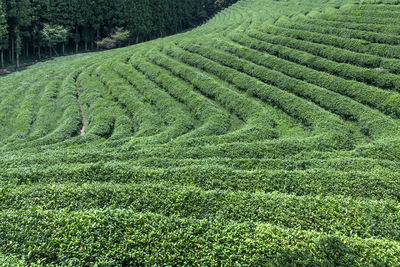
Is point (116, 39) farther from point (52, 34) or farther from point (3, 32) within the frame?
point (3, 32)

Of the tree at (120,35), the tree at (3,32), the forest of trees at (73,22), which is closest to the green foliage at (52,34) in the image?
the forest of trees at (73,22)

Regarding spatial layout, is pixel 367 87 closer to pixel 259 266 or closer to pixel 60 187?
pixel 259 266

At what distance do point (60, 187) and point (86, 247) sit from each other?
148 inches

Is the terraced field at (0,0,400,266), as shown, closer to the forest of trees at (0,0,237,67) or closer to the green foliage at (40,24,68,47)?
the forest of trees at (0,0,237,67)

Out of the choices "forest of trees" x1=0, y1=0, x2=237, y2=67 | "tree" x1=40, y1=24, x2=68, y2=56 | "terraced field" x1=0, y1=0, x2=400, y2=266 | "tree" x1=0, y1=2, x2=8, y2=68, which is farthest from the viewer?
"tree" x1=40, y1=24, x2=68, y2=56

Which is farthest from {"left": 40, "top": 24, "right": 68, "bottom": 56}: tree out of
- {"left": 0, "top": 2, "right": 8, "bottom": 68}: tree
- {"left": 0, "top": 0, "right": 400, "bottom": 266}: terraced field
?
{"left": 0, "top": 0, "right": 400, "bottom": 266}: terraced field

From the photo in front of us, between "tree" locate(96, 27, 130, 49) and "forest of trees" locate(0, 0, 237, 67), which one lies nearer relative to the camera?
"forest of trees" locate(0, 0, 237, 67)

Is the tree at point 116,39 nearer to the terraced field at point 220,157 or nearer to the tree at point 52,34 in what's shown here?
the tree at point 52,34

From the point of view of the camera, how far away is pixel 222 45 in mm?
34031

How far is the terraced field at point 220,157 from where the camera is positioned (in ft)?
24.2

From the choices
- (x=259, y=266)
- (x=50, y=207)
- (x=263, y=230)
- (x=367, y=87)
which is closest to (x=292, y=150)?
(x=263, y=230)

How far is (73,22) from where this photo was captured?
207 ft

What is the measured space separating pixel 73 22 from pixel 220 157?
212 ft

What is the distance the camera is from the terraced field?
24.2ft
